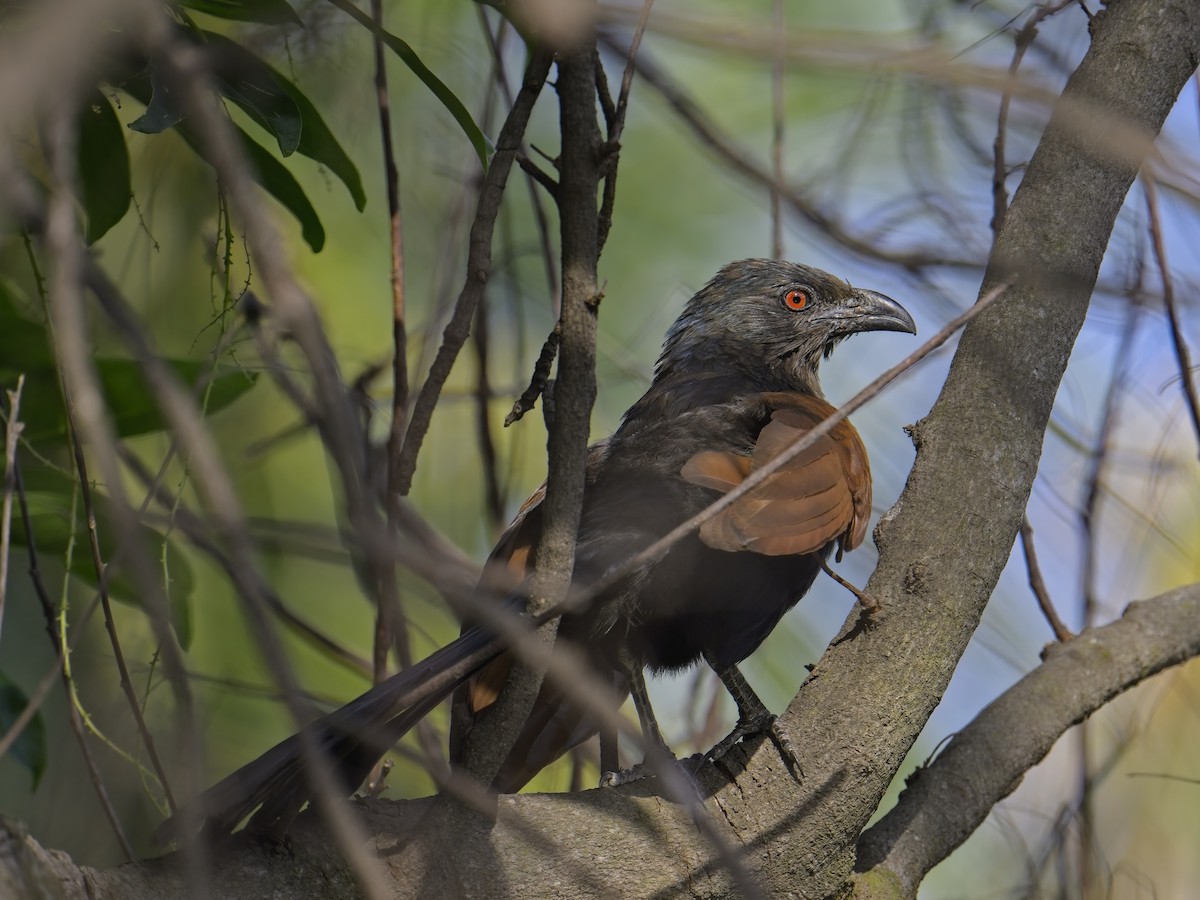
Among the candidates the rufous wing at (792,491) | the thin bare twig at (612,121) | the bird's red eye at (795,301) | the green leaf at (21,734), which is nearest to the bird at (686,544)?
the rufous wing at (792,491)

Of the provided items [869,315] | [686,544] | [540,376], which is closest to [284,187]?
[540,376]

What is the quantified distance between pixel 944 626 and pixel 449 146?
2.44 meters

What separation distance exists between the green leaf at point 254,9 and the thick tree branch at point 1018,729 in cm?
192

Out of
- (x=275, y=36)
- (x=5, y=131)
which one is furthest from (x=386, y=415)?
(x=5, y=131)

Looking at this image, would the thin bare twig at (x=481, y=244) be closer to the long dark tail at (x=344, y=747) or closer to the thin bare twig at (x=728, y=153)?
the long dark tail at (x=344, y=747)

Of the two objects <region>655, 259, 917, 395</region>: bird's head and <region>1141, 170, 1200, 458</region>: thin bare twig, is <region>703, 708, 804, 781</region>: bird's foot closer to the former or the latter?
<region>1141, 170, 1200, 458</region>: thin bare twig

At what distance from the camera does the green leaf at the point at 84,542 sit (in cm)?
230

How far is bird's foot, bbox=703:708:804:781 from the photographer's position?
1.90 metres

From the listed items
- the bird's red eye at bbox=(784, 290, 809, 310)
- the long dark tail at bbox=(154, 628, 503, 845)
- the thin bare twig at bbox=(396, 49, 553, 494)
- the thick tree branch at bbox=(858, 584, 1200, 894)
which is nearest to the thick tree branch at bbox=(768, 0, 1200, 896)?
the thick tree branch at bbox=(858, 584, 1200, 894)

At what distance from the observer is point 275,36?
2756 mm

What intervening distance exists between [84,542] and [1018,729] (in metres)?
2.04

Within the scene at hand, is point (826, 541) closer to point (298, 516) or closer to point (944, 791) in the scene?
point (944, 791)

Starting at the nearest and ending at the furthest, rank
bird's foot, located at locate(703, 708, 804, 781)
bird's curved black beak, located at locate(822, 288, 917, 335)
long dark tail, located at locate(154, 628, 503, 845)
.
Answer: long dark tail, located at locate(154, 628, 503, 845)
bird's foot, located at locate(703, 708, 804, 781)
bird's curved black beak, located at locate(822, 288, 917, 335)

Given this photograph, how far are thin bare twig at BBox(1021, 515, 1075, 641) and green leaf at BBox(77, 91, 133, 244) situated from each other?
209cm
